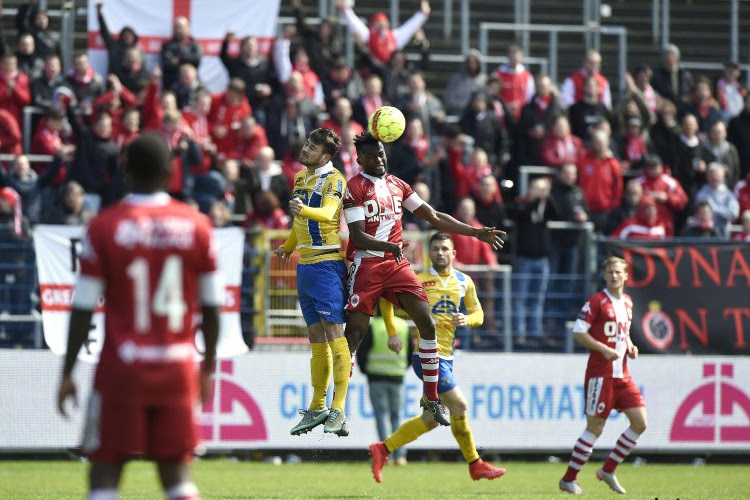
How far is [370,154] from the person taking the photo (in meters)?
11.9

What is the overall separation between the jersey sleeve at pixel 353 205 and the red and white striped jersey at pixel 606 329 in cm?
327

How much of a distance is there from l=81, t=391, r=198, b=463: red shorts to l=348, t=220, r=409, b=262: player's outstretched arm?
513 centimetres

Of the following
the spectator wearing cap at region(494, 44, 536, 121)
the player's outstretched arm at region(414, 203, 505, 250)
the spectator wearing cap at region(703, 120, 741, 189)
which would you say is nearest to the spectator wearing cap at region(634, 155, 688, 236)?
the spectator wearing cap at region(703, 120, 741, 189)

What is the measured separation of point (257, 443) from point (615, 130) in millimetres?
8168

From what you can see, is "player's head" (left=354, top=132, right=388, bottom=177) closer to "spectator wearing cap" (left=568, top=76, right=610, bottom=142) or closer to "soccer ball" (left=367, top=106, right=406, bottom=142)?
"soccer ball" (left=367, top=106, right=406, bottom=142)

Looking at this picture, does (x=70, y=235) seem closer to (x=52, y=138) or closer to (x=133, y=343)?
(x=52, y=138)

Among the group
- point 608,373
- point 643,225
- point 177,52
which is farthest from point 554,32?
point 608,373

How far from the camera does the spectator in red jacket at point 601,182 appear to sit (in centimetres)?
2030

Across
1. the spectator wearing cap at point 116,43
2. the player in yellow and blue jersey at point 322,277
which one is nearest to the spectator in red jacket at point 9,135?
the spectator wearing cap at point 116,43

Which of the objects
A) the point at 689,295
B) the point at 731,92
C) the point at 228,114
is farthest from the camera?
the point at 731,92

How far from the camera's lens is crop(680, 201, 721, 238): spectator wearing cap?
1977cm

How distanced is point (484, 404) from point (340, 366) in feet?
22.7

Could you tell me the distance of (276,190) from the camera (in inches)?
741

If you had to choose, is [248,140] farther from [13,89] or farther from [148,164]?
[148,164]
